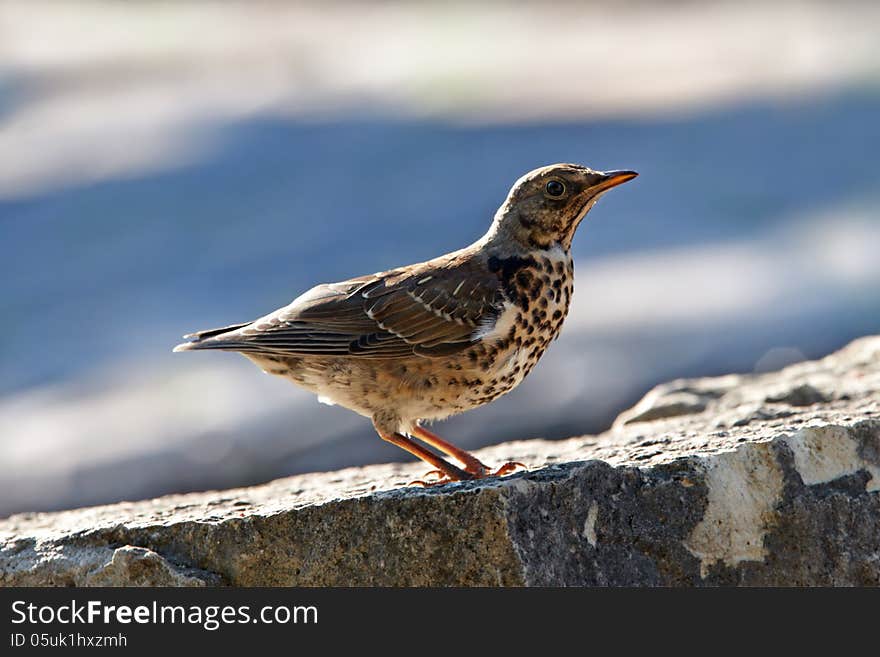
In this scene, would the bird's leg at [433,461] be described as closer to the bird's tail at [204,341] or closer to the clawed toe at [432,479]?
the clawed toe at [432,479]

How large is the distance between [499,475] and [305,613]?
3.63 feet

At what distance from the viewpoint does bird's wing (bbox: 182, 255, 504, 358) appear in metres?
6.27

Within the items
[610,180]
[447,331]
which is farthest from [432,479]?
[610,180]

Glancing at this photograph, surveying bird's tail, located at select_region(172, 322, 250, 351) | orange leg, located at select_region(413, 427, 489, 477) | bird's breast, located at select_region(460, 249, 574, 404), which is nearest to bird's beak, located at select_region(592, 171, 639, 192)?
bird's breast, located at select_region(460, 249, 574, 404)

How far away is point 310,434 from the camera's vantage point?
10.1m

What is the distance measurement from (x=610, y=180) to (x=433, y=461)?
5.07 ft

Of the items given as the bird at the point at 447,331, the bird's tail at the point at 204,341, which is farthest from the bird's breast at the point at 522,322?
the bird's tail at the point at 204,341

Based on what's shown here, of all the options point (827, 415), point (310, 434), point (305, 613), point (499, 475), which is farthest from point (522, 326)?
point (310, 434)

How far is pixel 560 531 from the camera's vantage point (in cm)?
519

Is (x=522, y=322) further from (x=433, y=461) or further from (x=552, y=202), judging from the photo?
(x=433, y=461)

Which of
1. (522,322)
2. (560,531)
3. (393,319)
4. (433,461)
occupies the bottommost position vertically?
(560,531)

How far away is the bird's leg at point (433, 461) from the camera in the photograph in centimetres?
593

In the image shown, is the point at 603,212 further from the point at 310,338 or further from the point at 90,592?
the point at 90,592

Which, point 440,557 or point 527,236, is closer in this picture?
point 440,557
